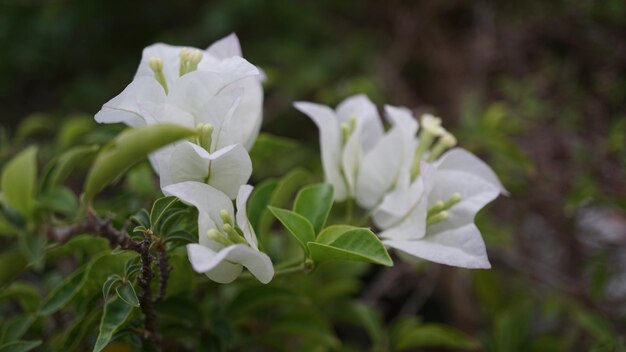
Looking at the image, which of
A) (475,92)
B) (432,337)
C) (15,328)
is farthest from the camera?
(475,92)

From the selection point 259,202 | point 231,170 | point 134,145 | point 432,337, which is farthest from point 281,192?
point 432,337

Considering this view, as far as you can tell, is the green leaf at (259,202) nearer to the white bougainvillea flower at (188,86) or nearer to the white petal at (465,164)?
the white bougainvillea flower at (188,86)

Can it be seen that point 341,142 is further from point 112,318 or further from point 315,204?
point 112,318

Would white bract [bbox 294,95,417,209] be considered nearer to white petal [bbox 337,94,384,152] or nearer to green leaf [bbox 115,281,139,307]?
white petal [bbox 337,94,384,152]

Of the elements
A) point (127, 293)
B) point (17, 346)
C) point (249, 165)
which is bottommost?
point (17, 346)

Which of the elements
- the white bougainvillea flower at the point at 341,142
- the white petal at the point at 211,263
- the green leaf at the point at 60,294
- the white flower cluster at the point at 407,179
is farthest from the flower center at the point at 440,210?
the green leaf at the point at 60,294

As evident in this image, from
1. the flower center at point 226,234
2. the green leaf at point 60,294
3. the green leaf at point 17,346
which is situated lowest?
the green leaf at point 17,346

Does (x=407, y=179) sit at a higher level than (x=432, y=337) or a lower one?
higher
